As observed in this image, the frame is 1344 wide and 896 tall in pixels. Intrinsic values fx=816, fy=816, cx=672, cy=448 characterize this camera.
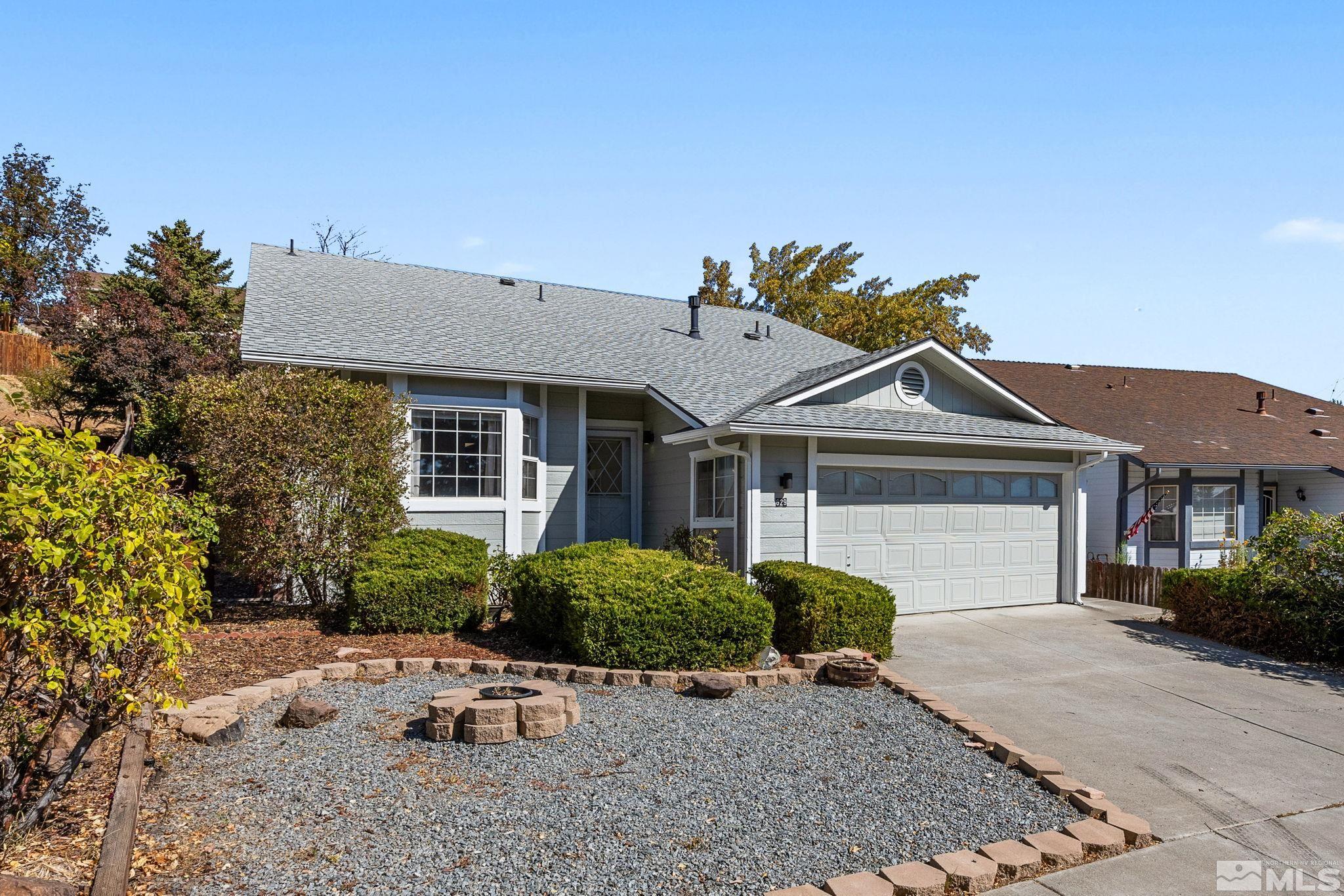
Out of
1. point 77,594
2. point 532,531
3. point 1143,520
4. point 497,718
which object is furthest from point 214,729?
point 1143,520

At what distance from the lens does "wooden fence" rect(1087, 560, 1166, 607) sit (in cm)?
1244

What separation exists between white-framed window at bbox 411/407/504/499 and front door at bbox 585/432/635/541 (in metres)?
2.07

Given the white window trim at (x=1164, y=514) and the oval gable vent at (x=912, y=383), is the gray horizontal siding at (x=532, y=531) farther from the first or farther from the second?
the white window trim at (x=1164, y=514)

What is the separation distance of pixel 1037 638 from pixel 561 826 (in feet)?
24.7

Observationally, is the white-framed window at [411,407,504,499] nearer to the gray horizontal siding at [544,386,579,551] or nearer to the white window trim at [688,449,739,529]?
the gray horizontal siding at [544,386,579,551]

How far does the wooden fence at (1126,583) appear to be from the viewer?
1244 cm

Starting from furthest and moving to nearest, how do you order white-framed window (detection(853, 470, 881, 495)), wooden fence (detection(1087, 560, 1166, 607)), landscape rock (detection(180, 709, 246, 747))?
1. wooden fence (detection(1087, 560, 1166, 607))
2. white-framed window (detection(853, 470, 881, 495))
3. landscape rock (detection(180, 709, 246, 747))

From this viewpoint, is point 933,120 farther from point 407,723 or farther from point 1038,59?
point 407,723

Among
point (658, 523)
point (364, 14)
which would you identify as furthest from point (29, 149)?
point (658, 523)

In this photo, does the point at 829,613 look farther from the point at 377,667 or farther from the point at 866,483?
the point at 377,667

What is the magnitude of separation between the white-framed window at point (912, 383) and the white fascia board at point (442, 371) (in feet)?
12.1

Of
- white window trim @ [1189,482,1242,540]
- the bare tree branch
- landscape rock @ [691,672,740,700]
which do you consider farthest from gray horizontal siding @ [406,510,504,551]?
the bare tree branch

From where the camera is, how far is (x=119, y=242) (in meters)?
30.2

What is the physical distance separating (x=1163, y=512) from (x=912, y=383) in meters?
8.75
